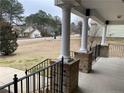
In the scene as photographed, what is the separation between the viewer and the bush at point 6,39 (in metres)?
13.4

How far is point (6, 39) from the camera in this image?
13.5 meters

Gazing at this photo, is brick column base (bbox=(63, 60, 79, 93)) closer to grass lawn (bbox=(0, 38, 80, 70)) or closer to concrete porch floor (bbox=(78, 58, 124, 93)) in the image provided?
concrete porch floor (bbox=(78, 58, 124, 93))

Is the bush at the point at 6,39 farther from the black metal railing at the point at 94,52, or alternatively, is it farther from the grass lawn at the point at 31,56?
the black metal railing at the point at 94,52

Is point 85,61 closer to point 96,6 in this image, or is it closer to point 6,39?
point 96,6

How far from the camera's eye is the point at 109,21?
8891mm

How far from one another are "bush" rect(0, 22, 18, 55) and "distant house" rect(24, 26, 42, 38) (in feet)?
49.0

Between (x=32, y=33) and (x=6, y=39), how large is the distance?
55.6 feet

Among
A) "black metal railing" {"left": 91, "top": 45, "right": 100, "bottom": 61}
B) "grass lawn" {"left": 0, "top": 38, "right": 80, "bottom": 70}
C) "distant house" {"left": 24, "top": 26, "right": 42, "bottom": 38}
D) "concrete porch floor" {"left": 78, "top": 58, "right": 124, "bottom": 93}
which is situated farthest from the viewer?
"distant house" {"left": 24, "top": 26, "right": 42, "bottom": 38}

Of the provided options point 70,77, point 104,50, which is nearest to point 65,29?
point 70,77

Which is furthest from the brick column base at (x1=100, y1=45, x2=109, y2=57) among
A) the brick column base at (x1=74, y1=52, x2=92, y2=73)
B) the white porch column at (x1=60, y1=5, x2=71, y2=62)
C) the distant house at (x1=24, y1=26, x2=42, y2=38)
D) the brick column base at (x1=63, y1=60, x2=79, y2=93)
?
the distant house at (x1=24, y1=26, x2=42, y2=38)

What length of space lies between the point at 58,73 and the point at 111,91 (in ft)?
4.82

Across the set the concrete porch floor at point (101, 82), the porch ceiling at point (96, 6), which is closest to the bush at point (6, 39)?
the concrete porch floor at point (101, 82)

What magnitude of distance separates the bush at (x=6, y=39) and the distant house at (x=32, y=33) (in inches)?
588

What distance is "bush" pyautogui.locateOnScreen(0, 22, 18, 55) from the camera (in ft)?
44.0
